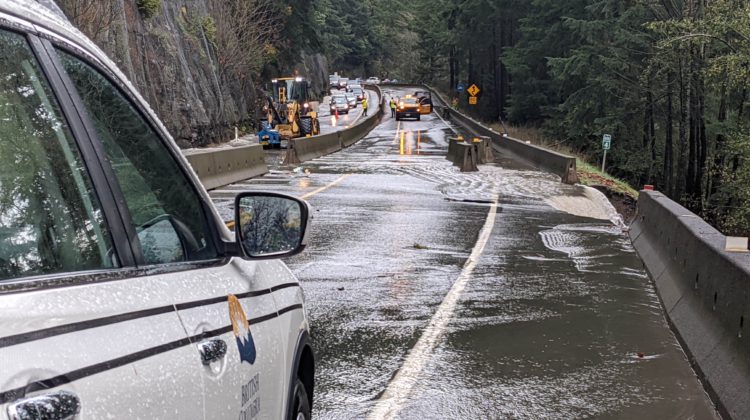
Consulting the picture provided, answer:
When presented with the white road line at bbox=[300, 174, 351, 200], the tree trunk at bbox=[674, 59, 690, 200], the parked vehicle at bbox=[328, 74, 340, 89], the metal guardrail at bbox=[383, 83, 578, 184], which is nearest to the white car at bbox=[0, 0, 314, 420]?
the white road line at bbox=[300, 174, 351, 200]

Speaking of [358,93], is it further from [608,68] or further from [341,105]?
[608,68]

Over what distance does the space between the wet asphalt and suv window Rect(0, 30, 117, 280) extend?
11.9 ft

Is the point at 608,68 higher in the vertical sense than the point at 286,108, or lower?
higher

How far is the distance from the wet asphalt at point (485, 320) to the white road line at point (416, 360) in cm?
2

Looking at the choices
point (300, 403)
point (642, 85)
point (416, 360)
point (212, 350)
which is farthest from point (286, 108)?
point (212, 350)

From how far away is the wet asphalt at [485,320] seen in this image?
5.85 metres

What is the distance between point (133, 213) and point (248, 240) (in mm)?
669

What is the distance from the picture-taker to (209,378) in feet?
7.53

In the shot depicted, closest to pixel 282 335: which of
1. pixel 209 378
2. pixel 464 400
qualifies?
pixel 209 378

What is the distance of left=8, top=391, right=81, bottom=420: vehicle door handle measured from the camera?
145 cm

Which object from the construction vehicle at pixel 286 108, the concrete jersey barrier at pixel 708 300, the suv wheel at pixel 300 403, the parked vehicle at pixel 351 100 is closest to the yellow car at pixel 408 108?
the parked vehicle at pixel 351 100

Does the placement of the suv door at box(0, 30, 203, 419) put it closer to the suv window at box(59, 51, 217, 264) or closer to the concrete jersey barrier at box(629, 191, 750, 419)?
the suv window at box(59, 51, 217, 264)

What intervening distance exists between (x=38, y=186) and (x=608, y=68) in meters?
46.1

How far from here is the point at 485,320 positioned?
8102mm
